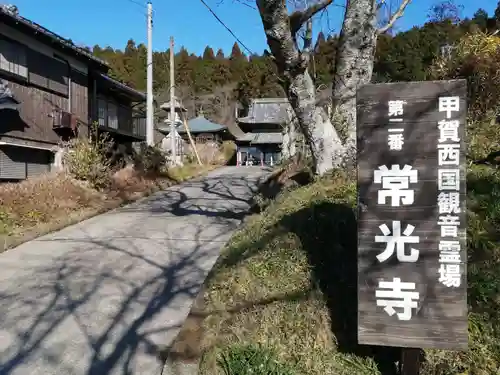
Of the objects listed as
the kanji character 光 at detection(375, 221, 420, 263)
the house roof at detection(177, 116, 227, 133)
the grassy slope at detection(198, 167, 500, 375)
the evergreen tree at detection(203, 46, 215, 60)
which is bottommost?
the grassy slope at detection(198, 167, 500, 375)

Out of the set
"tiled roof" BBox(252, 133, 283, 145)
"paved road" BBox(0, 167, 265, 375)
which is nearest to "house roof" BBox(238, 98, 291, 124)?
"tiled roof" BBox(252, 133, 283, 145)

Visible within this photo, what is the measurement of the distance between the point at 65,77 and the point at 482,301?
16.2 meters

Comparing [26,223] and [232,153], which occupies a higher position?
[232,153]

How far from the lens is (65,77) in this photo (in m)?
16.7

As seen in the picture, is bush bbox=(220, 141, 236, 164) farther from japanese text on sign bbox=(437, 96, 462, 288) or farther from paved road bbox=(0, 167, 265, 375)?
japanese text on sign bbox=(437, 96, 462, 288)

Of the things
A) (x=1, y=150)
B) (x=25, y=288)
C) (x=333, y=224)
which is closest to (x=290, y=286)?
(x=333, y=224)

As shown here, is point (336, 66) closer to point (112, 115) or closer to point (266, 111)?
point (112, 115)

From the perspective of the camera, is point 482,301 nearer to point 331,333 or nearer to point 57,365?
point 331,333

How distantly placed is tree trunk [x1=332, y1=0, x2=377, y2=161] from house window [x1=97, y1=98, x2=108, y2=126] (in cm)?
1512

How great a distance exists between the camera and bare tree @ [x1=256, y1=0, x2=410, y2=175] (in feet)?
19.1

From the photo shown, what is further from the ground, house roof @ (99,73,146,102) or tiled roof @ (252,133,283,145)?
house roof @ (99,73,146,102)

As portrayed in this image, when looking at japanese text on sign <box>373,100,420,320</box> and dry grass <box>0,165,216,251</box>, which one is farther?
dry grass <box>0,165,216,251</box>

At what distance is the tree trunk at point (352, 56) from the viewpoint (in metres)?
6.87

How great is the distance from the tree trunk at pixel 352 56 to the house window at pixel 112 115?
16186mm
